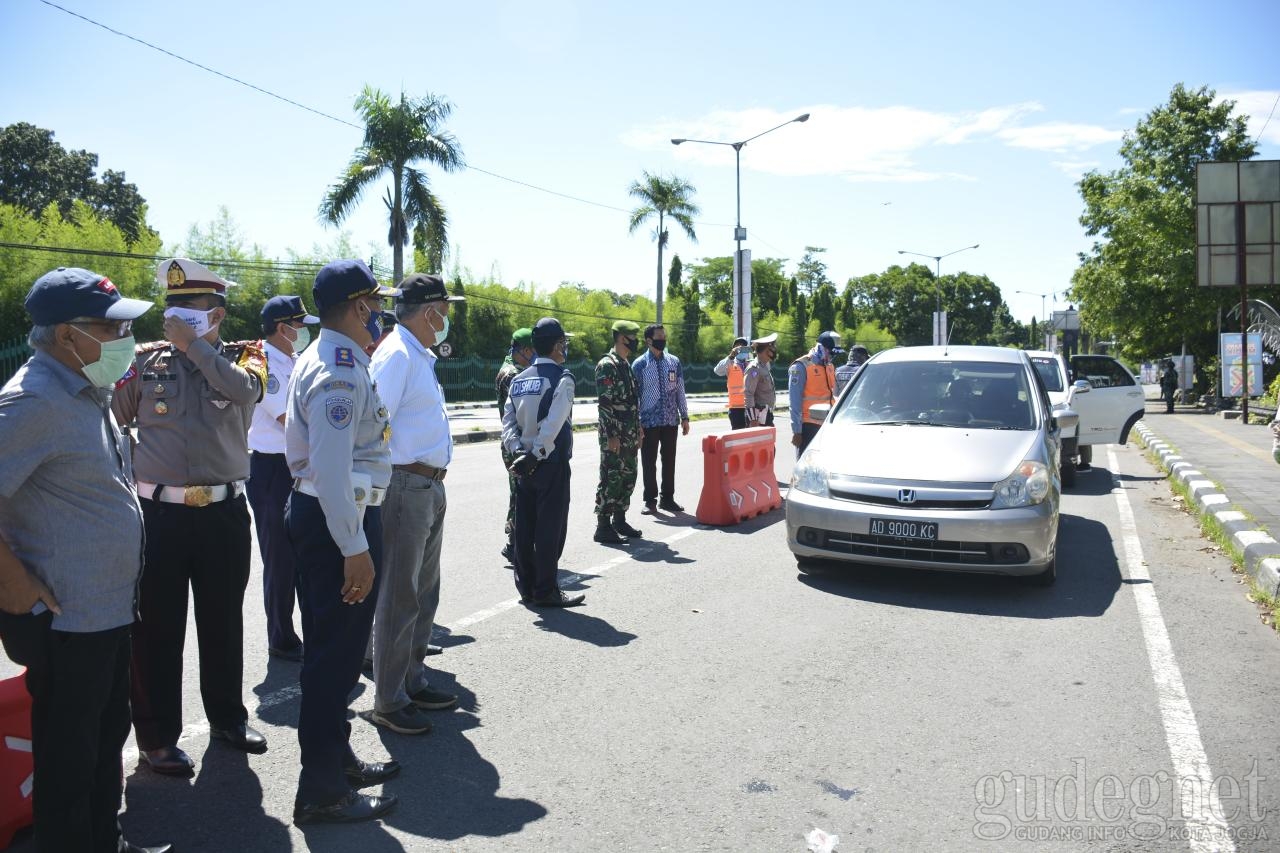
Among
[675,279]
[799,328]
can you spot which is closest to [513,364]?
[675,279]

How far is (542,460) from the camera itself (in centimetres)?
636

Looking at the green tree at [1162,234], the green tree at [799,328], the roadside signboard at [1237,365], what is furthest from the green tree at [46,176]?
the roadside signboard at [1237,365]

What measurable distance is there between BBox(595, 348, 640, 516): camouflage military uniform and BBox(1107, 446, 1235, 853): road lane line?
13.8ft

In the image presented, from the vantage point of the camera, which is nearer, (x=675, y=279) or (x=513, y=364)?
(x=513, y=364)

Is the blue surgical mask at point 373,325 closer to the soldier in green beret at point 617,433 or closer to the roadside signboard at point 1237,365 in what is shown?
the soldier in green beret at point 617,433

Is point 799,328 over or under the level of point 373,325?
over

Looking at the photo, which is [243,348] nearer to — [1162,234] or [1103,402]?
[1103,402]

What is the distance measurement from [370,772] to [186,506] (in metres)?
1.32

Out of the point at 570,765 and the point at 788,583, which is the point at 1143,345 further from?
the point at 570,765

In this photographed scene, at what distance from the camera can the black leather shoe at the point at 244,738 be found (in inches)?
163

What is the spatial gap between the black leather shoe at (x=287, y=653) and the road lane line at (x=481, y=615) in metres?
0.38

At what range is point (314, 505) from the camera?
3.49 metres

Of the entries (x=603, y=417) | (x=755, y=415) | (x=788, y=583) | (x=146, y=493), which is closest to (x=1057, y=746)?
(x=788, y=583)

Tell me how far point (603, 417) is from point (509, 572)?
6.40 feet
